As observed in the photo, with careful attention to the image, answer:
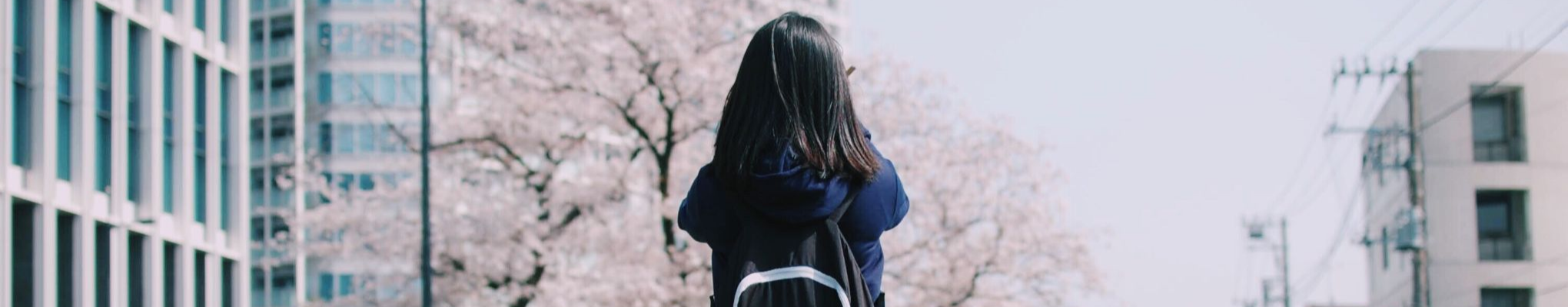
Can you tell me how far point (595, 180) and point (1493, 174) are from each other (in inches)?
902

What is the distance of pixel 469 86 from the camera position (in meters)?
21.6

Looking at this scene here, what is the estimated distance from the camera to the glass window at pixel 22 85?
21.3 m

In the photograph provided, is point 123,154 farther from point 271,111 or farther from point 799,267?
point 271,111

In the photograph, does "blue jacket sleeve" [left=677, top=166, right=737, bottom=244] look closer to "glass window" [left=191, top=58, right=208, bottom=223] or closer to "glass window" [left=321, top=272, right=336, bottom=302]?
"glass window" [left=191, top=58, right=208, bottom=223]

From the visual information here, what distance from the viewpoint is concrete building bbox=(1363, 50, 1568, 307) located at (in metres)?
37.3

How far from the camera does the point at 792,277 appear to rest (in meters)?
3.70

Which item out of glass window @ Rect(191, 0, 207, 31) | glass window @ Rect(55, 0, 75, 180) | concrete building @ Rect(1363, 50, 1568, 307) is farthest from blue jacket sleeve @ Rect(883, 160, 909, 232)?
concrete building @ Rect(1363, 50, 1568, 307)

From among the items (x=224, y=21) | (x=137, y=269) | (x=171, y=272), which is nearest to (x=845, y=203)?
(x=137, y=269)

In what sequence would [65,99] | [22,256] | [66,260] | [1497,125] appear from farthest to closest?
[1497,125]
[66,260]
[65,99]
[22,256]

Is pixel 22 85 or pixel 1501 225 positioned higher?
pixel 22 85

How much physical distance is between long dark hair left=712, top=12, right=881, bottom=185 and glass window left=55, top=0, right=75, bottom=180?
2024cm

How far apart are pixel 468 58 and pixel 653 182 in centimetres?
323

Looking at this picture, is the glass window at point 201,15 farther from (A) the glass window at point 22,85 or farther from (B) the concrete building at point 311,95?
(B) the concrete building at point 311,95

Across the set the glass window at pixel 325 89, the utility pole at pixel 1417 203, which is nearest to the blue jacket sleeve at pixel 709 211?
the utility pole at pixel 1417 203
